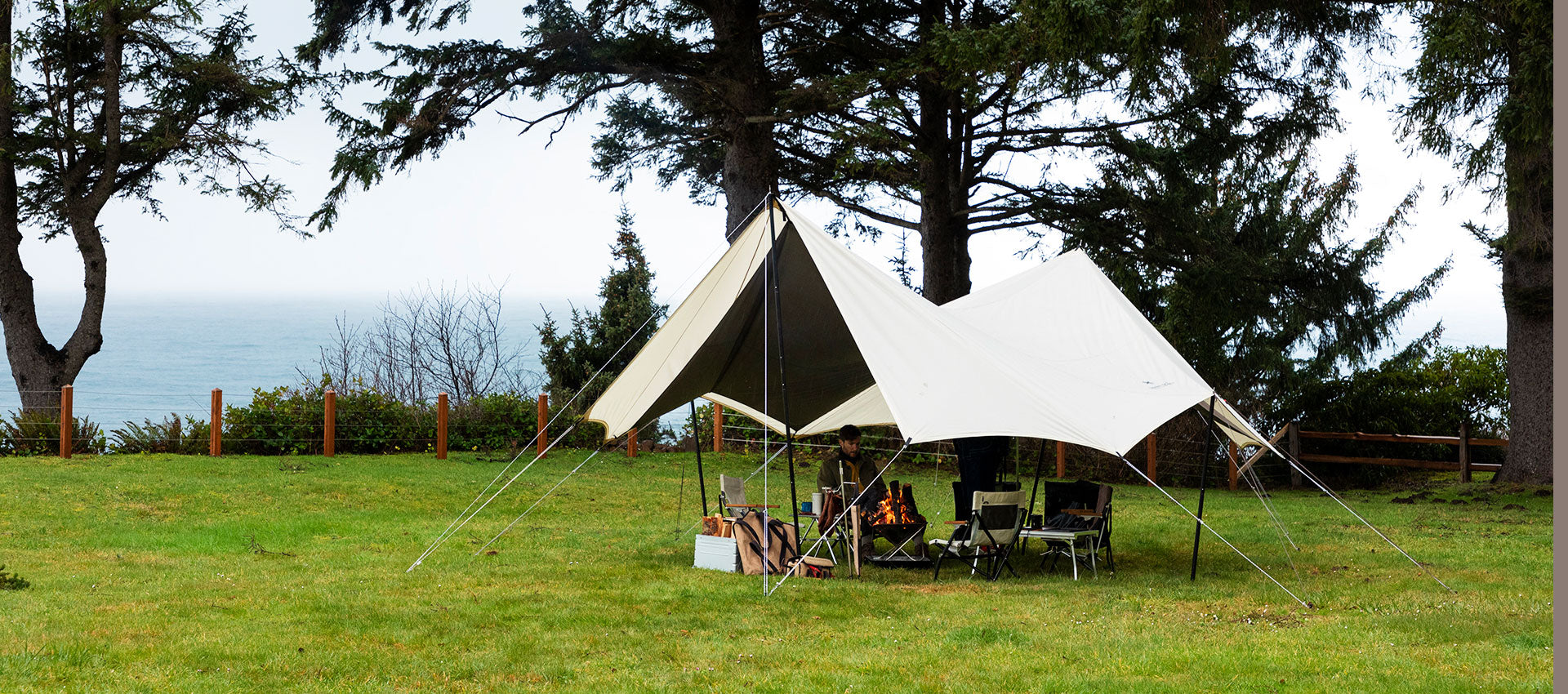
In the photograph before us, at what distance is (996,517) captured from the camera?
315 inches

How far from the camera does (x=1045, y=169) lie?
16500 millimetres

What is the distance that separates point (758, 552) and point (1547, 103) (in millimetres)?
7275

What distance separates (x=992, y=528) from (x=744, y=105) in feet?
25.1

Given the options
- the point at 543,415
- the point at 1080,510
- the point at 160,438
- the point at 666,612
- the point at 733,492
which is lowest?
the point at 666,612

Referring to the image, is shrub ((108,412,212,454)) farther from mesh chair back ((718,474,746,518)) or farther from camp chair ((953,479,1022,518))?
camp chair ((953,479,1022,518))

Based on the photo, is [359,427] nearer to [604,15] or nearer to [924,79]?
[604,15]

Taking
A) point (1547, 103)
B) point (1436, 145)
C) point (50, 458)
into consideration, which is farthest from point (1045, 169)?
point (50, 458)

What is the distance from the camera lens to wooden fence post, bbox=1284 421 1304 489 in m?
17.0

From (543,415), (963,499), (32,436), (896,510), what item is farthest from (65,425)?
(963,499)

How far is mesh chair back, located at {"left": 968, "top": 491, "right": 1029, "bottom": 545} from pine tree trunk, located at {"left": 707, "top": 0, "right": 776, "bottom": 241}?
671 cm

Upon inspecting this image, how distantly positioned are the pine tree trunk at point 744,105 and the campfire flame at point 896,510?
603 centimetres

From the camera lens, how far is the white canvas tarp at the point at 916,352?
7633mm

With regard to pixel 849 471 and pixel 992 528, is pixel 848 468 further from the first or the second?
pixel 992 528

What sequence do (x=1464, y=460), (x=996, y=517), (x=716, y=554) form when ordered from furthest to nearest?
(x=1464, y=460)
(x=716, y=554)
(x=996, y=517)
